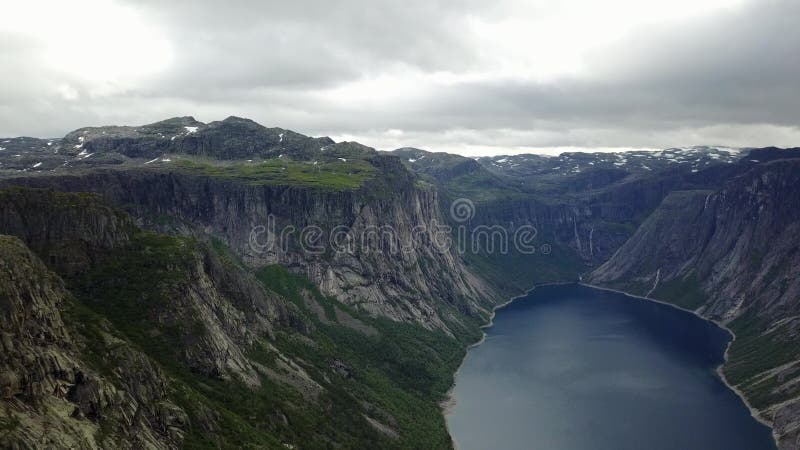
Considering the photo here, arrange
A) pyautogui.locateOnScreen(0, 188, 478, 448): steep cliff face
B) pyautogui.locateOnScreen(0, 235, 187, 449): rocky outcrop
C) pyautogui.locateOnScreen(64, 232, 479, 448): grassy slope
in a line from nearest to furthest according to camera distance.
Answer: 1. pyautogui.locateOnScreen(0, 235, 187, 449): rocky outcrop
2. pyautogui.locateOnScreen(0, 188, 478, 448): steep cliff face
3. pyautogui.locateOnScreen(64, 232, 479, 448): grassy slope

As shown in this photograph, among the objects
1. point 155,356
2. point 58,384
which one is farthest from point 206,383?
point 58,384

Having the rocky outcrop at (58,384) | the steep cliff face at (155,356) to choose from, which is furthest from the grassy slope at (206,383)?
the rocky outcrop at (58,384)

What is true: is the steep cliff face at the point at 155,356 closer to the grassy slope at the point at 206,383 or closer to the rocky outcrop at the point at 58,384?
the rocky outcrop at the point at 58,384

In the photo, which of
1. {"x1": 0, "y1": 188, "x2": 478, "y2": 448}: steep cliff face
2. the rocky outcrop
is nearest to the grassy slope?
{"x1": 0, "y1": 188, "x2": 478, "y2": 448}: steep cliff face

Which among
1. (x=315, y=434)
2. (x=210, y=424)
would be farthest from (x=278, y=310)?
(x=210, y=424)

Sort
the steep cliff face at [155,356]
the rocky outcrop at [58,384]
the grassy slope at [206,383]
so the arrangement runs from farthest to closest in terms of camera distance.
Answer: the grassy slope at [206,383] → the steep cliff face at [155,356] → the rocky outcrop at [58,384]

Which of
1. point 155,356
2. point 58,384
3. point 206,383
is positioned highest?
point 58,384

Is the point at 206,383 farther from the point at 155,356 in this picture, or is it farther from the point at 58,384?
the point at 58,384

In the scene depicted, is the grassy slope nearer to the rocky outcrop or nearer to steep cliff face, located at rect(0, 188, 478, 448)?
steep cliff face, located at rect(0, 188, 478, 448)

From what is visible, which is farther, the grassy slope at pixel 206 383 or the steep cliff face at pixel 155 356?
the grassy slope at pixel 206 383

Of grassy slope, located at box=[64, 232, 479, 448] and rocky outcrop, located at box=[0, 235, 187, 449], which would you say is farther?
grassy slope, located at box=[64, 232, 479, 448]

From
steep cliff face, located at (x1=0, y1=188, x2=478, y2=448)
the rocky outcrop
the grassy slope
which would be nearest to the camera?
the rocky outcrop

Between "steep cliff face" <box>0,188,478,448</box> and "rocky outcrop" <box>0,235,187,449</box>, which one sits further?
"steep cliff face" <box>0,188,478,448</box>
